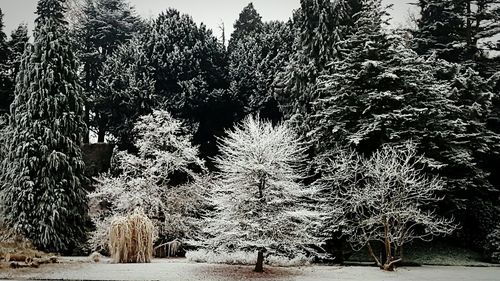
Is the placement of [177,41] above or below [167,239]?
above

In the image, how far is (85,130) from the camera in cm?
2631

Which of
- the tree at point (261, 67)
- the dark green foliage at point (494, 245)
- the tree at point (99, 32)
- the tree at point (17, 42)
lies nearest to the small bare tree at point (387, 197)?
the dark green foliage at point (494, 245)

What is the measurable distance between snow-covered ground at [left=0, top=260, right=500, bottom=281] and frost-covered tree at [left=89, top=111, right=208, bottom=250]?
534 centimetres

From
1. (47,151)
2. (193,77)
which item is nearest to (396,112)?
(193,77)

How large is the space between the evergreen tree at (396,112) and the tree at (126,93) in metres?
12.7

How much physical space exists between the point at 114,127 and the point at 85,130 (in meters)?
5.79

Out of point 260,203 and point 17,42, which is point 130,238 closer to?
point 260,203

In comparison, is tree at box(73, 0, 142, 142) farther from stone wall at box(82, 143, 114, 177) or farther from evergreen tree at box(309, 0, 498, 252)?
evergreen tree at box(309, 0, 498, 252)

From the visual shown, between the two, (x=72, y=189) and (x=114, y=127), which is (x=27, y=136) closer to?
(x=72, y=189)

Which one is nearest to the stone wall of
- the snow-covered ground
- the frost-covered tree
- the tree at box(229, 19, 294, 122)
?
the frost-covered tree

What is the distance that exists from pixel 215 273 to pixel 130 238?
4.10m

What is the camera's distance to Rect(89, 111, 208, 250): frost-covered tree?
77.3ft

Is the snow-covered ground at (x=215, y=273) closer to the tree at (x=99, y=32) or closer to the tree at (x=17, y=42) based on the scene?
the tree at (x=17, y=42)

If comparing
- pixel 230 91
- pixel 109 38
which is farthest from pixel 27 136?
pixel 109 38
